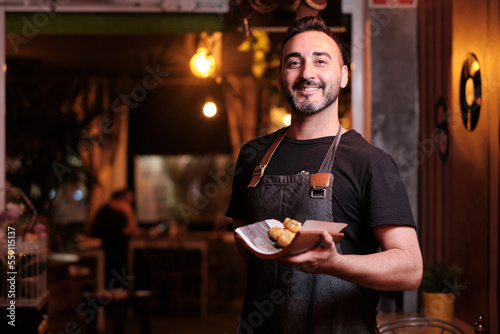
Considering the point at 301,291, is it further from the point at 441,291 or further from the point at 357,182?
the point at 441,291

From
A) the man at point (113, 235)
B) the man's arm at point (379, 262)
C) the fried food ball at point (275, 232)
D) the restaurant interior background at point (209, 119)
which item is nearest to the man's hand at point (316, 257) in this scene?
the man's arm at point (379, 262)

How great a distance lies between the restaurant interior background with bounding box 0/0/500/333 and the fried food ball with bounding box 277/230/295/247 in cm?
152

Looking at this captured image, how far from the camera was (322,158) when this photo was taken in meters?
1.66

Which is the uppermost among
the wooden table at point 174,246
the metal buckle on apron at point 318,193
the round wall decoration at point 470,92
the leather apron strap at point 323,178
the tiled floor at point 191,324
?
the round wall decoration at point 470,92

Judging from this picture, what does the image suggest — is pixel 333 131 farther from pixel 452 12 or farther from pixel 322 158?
pixel 452 12

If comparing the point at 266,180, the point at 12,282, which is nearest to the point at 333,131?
the point at 266,180

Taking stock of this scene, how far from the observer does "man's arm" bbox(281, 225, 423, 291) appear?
4.37ft

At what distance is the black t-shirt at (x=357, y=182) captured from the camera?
1494 mm

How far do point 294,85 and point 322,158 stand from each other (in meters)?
0.23

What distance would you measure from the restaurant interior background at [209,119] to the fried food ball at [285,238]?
152 centimetres

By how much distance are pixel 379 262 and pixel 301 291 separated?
0.29 metres

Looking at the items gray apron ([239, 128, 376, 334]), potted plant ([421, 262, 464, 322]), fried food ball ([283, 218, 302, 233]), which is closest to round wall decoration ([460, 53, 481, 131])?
potted plant ([421, 262, 464, 322])

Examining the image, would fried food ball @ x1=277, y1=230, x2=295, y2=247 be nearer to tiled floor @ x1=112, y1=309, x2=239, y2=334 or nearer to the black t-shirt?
the black t-shirt

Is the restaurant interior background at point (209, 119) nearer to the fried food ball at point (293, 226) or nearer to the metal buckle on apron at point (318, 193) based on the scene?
the metal buckle on apron at point (318, 193)
